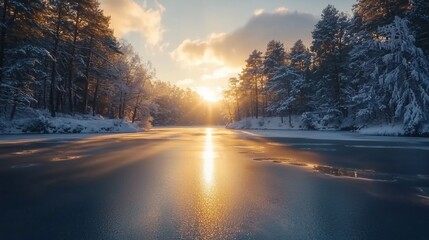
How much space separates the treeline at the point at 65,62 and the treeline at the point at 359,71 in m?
26.2

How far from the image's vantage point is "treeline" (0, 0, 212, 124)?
29.8 metres

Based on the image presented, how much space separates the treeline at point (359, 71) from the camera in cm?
2983

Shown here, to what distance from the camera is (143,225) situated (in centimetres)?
433

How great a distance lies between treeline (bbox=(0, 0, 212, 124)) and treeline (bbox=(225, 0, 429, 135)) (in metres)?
26.2

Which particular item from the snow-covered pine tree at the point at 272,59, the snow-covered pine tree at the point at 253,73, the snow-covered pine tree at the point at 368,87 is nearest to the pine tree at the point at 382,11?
the snow-covered pine tree at the point at 368,87

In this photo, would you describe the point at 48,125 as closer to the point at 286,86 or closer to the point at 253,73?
the point at 286,86

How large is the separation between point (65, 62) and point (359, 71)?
133 feet

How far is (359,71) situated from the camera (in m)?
42.2

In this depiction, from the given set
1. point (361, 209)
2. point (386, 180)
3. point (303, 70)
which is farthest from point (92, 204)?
point (303, 70)

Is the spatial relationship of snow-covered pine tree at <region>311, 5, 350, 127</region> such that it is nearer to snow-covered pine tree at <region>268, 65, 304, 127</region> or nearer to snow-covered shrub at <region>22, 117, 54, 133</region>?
snow-covered pine tree at <region>268, 65, 304, 127</region>

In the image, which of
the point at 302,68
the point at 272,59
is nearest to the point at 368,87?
the point at 272,59

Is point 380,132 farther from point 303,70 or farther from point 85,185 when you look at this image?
point 303,70

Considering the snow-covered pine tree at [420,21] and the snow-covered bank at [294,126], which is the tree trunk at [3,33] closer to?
the snow-covered bank at [294,126]

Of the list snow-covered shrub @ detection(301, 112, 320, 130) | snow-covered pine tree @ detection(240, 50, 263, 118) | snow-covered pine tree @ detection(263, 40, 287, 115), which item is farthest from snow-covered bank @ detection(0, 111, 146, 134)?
snow-covered pine tree @ detection(240, 50, 263, 118)
